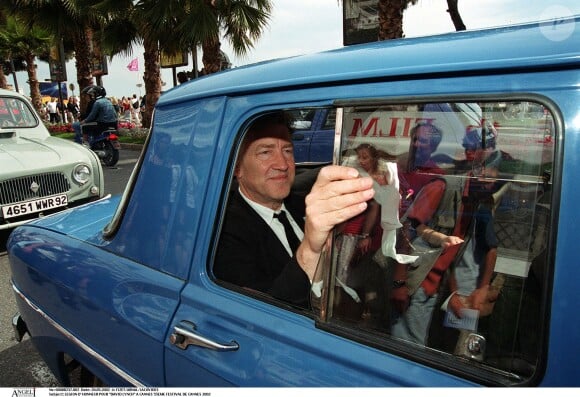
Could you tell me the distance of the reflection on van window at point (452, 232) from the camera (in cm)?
83

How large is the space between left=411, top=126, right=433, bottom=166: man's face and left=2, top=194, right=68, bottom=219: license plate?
4.68m

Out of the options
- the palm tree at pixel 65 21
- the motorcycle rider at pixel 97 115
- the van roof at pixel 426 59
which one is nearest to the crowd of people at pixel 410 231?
the van roof at pixel 426 59

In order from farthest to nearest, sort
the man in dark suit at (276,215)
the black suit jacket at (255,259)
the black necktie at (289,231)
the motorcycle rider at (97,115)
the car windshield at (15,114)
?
the motorcycle rider at (97,115), the car windshield at (15,114), the black necktie at (289,231), the black suit jacket at (255,259), the man in dark suit at (276,215)

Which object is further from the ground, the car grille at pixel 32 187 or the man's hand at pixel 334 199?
the man's hand at pixel 334 199

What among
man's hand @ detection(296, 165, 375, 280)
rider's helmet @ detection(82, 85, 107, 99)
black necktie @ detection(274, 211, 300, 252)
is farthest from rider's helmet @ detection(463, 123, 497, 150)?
rider's helmet @ detection(82, 85, 107, 99)

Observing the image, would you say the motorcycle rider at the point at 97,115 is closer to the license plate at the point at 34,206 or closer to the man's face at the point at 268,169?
the license plate at the point at 34,206

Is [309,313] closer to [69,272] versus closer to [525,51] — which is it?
[525,51]

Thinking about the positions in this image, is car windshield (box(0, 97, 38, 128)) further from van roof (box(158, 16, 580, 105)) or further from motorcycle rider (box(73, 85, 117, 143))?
van roof (box(158, 16, 580, 105))

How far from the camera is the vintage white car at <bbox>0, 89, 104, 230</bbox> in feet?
15.0

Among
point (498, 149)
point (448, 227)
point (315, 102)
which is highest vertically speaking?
point (315, 102)

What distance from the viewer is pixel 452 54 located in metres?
0.89

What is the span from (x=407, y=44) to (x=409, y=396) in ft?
2.58

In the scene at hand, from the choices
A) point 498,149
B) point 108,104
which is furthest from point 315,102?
point 108,104

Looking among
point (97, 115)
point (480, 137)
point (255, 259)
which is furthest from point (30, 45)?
point (480, 137)
